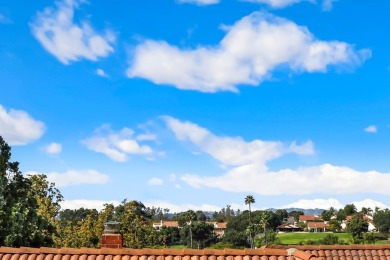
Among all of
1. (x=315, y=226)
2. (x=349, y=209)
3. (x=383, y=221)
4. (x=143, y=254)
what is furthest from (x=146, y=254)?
(x=349, y=209)

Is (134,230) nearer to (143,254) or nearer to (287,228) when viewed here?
(143,254)

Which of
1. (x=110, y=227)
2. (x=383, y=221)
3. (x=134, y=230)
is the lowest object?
(x=110, y=227)

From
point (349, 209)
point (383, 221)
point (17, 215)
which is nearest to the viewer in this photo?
point (17, 215)

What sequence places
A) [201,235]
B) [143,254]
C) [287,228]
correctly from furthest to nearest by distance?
[287,228] < [201,235] < [143,254]

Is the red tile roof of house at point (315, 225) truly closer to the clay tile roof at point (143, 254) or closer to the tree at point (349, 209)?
the tree at point (349, 209)

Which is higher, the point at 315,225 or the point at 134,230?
the point at 315,225

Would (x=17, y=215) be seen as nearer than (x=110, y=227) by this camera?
No

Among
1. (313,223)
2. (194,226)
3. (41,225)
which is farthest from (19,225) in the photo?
(313,223)

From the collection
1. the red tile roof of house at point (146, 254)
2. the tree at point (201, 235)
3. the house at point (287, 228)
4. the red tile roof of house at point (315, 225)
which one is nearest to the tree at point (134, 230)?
the red tile roof of house at point (146, 254)

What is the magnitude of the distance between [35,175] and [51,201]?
7.50ft

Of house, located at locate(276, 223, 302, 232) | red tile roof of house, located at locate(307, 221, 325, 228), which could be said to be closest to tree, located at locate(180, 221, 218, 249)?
house, located at locate(276, 223, 302, 232)

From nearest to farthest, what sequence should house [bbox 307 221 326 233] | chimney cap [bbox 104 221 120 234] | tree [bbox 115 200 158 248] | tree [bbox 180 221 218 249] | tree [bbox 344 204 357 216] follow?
chimney cap [bbox 104 221 120 234] < tree [bbox 115 200 158 248] < tree [bbox 180 221 218 249] < house [bbox 307 221 326 233] < tree [bbox 344 204 357 216]

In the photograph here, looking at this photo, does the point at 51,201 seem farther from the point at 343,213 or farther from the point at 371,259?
the point at 343,213

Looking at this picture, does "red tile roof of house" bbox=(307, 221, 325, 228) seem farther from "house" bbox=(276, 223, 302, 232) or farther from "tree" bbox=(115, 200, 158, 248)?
"tree" bbox=(115, 200, 158, 248)
